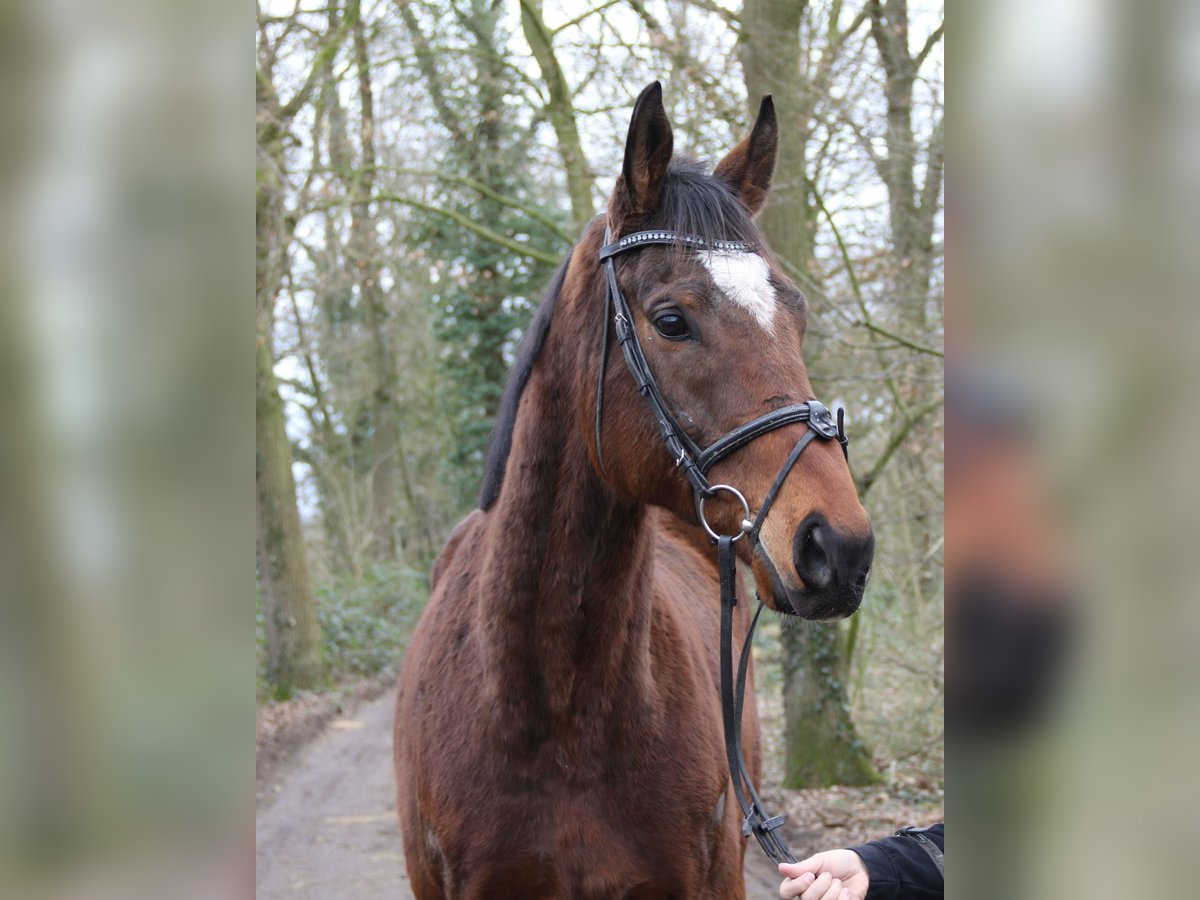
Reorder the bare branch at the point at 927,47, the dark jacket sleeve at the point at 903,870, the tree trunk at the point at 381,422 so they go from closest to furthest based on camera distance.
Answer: the dark jacket sleeve at the point at 903,870
the bare branch at the point at 927,47
the tree trunk at the point at 381,422

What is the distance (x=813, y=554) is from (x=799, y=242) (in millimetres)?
5963

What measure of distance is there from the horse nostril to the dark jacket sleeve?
63 cm

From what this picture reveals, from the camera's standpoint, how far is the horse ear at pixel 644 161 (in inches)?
99.5

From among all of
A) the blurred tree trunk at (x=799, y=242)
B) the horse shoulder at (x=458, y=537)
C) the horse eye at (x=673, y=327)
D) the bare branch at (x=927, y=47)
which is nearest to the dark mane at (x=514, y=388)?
the horse shoulder at (x=458, y=537)

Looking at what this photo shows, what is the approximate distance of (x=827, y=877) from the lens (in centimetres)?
191

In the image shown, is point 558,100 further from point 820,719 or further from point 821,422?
point 821,422

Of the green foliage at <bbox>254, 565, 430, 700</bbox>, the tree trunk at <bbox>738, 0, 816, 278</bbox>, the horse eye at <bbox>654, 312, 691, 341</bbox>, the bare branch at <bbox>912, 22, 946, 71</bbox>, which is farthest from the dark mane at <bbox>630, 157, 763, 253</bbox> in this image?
the green foliage at <bbox>254, 565, 430, 700</bbox>

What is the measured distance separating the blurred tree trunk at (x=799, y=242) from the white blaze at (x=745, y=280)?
4.97 m

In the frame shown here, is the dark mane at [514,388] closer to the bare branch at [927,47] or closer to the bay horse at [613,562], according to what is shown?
the bay horse at [613,562]

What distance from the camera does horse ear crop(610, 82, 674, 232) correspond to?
2527 millimetres

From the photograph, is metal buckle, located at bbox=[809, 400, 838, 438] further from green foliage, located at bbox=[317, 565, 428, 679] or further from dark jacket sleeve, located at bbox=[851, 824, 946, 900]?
green foliage, located at bbox=[317, 565, 428, 679]
